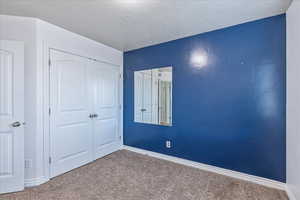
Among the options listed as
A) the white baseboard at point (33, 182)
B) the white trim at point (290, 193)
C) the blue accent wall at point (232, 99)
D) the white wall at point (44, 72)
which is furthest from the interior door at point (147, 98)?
the white trim at point (290, 193)

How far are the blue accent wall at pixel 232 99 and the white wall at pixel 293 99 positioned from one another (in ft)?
0.45

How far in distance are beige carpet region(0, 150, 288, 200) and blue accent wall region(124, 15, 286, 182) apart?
0.30 metres

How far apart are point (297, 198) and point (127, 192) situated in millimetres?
1887

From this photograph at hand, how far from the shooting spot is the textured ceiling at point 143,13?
186 centimetres

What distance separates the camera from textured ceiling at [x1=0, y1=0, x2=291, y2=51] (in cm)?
186

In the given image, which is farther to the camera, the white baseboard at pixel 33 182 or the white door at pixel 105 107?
the white door at pixel 105 107

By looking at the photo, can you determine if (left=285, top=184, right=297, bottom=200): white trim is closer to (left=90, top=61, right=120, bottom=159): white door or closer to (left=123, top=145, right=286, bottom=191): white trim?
(left=123, top=145, right=286, bottom=191): white trim

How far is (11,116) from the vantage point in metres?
2.04

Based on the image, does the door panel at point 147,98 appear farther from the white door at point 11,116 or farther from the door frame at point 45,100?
the white door at point 11,116

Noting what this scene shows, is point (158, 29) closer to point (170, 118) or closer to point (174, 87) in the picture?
point (174, 87)

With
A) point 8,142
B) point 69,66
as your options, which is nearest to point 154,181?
point 8,142

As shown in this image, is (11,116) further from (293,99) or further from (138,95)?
(293,99)

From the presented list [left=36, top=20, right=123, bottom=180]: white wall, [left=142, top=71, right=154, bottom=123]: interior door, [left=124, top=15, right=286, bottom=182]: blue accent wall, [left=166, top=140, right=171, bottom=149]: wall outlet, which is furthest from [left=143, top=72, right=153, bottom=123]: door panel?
[left=36, top=20, right=123, bottom=180]: white wall

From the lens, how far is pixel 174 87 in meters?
3.03
